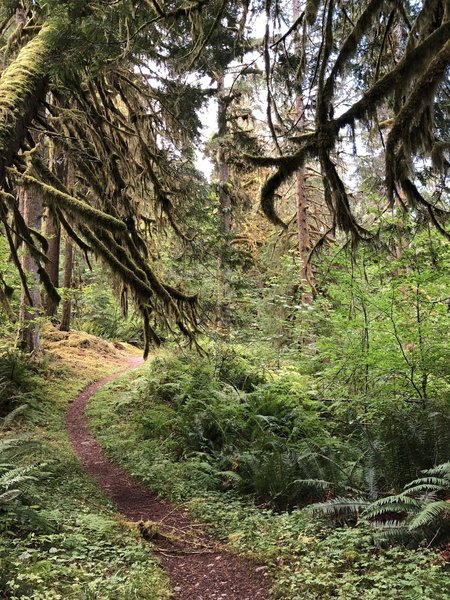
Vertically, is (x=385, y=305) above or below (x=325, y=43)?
below

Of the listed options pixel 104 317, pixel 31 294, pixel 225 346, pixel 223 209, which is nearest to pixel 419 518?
pixel 225 346

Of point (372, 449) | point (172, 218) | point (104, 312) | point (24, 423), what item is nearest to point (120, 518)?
point (372, 449)

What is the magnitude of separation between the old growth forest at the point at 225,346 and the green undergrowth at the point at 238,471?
0.03 m

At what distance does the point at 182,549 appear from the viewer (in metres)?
5.10

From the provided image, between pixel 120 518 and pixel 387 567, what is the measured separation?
3096 mm

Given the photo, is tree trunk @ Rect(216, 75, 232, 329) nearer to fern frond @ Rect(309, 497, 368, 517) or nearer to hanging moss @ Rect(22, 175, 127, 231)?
hanging moss @ Rect(22, 175, 127, 231)

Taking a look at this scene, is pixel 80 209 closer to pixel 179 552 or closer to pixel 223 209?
pixel 179 552

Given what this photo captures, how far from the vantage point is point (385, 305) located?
7.20 metres

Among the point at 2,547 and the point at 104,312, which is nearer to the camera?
the point at 2,547

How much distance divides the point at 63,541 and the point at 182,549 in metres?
1.35

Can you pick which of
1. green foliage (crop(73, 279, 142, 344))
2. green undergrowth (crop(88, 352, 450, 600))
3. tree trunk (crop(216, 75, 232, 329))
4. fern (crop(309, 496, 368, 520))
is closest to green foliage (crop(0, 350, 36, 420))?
green undergrowth (crop(88, 352, 450, 600))

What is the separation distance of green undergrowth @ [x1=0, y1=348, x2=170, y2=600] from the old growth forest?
1.0 inches

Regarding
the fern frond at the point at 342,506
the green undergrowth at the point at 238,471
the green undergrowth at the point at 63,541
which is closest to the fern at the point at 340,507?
the fern frond at the point at 342,506

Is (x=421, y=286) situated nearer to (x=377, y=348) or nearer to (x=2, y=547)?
(x=377, y=348)
